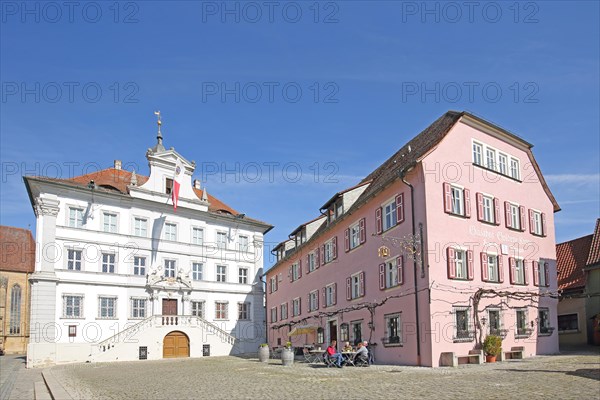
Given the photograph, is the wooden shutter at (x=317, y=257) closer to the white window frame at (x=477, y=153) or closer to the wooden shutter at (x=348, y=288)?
the wooden shutter at (x=348, y=288)

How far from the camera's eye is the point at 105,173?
49812mm

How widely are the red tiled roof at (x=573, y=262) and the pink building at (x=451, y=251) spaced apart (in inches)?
152

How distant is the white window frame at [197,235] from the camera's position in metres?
51.3

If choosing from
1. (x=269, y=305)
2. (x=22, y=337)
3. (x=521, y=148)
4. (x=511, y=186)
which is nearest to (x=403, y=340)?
(x=511, y=186)

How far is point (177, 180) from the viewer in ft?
164

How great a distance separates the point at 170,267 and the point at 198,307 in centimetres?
443

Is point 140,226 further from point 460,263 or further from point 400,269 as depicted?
point 460,263

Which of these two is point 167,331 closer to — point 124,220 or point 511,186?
point 124,220

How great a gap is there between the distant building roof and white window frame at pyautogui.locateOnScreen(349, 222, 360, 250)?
13.0m

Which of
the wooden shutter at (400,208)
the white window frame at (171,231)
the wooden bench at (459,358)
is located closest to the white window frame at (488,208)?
the wooden shutter at (400,208)

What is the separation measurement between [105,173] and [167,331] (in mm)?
14884

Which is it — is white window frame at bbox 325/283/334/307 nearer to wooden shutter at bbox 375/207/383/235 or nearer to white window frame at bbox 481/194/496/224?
wooden shutter at bbox 375/207/383/235

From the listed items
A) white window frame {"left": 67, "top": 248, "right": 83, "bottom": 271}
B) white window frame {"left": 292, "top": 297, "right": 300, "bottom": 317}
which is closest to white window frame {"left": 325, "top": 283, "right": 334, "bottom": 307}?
white window frame {"left": 292, "top": 297, "right": 300, "bottom": 317}

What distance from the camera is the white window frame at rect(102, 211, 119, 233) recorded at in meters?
45.5
